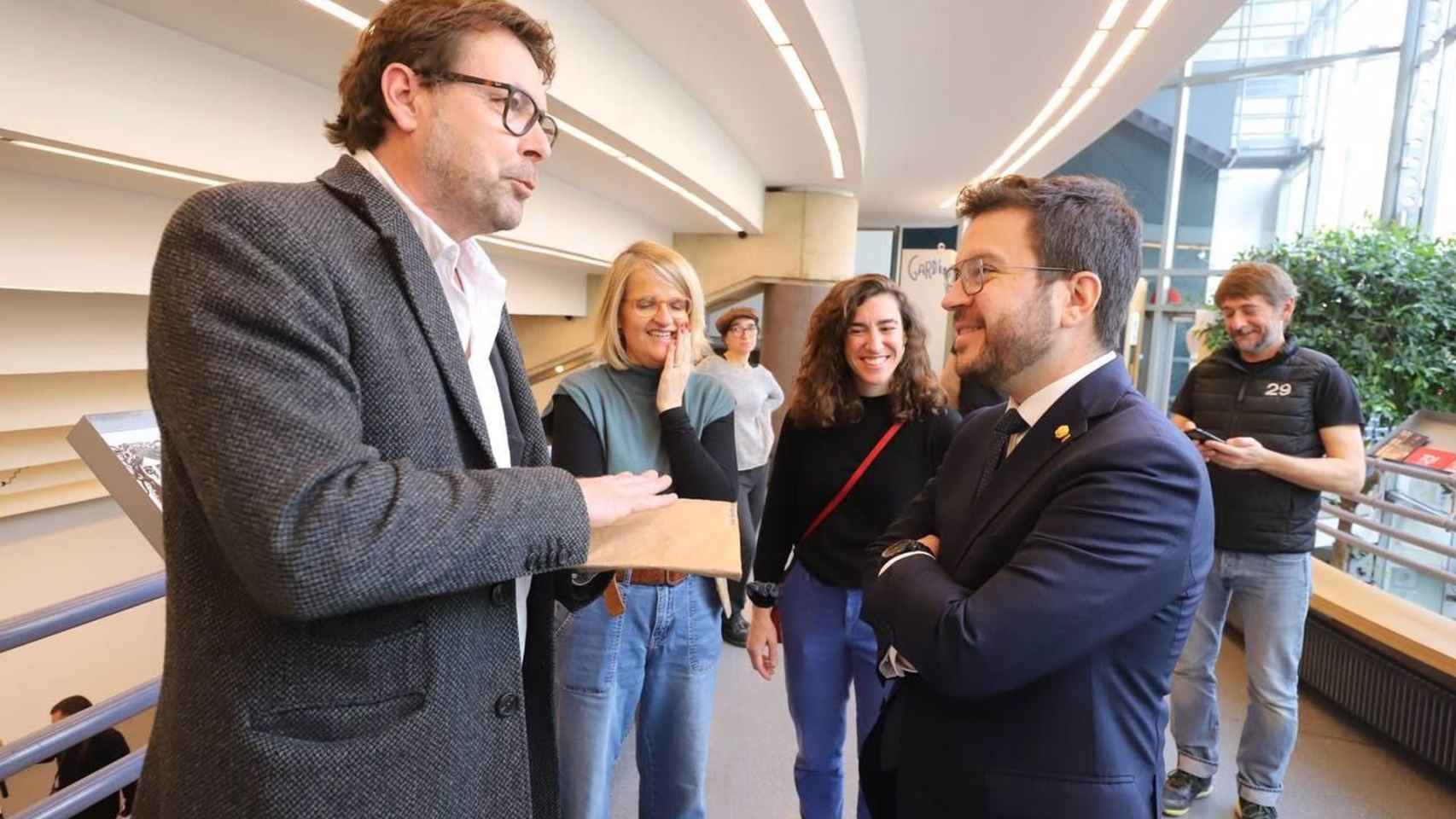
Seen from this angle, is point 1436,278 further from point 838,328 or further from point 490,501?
point 490,501

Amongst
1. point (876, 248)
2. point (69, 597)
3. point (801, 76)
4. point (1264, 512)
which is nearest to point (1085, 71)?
point (801, 76)

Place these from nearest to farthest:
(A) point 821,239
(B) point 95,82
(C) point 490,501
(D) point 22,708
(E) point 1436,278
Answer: (C) point 490,501
(B) point 95,82
(E) point 1436,278
(D) point 22,708
(A) point 821,239

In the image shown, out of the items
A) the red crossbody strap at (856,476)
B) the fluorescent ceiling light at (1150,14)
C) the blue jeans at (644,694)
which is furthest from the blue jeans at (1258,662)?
the fluorescent ceiling light at (1150,14)

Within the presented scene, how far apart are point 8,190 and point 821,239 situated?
22.9 ft

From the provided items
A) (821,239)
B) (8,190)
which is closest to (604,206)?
(821,239)

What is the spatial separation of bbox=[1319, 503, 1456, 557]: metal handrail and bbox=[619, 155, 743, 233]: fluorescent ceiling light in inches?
160

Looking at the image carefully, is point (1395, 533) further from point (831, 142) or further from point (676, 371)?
point (831, 142)

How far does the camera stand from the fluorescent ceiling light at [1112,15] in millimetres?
4133

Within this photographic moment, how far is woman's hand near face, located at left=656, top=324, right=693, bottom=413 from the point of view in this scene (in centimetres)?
195

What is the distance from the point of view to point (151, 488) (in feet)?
3.98

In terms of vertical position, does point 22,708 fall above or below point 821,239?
below

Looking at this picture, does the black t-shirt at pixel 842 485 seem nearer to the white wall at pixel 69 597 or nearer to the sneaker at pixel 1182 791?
the sneaker at pixel 1182 791

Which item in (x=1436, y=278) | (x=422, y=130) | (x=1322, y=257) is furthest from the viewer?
(x=1322, y=257)

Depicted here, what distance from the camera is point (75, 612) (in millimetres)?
1291
